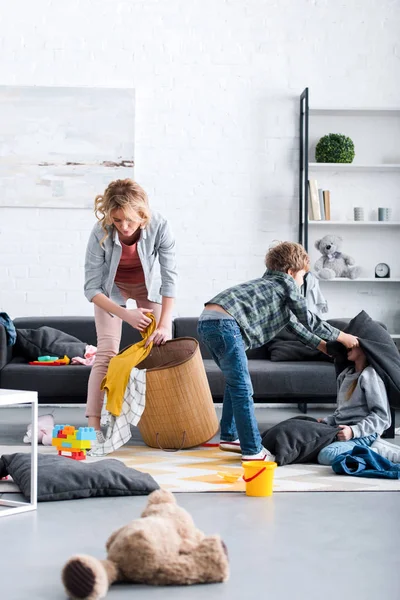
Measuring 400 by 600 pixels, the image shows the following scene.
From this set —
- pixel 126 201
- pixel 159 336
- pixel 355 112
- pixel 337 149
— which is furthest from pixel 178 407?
pixel 355 112

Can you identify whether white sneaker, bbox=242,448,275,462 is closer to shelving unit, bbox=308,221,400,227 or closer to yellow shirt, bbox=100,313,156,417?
yellow shirt, bbox=100,313,156,417

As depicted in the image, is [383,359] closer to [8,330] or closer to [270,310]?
[270,310]

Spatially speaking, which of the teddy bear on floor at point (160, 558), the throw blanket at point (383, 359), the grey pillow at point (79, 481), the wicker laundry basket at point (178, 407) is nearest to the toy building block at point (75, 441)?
the wicker laundry basket at point (178, 407)

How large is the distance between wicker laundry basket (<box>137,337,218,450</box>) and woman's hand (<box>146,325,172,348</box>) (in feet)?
0.37

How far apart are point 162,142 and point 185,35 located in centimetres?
74

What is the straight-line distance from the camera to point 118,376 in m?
3.60

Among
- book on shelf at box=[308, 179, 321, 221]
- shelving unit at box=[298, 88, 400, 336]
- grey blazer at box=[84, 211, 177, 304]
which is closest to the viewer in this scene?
grey blazer at box=[84, 211, 177, 304]

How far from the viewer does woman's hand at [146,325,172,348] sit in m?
3.71

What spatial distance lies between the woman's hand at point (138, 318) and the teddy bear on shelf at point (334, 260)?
2.08 metres

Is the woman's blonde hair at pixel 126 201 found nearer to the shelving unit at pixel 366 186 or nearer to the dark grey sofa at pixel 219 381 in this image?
the dark grey sofa at pixel 219 381

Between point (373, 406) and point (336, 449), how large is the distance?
11.8 inches

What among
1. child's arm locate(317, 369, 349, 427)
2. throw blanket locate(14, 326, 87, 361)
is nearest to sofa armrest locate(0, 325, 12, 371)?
throw blanket locate(14, 326, 87, 361)

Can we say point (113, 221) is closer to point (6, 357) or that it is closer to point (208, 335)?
point (208, 335)

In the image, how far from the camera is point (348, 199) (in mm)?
5707
